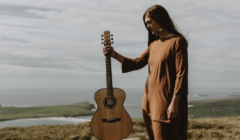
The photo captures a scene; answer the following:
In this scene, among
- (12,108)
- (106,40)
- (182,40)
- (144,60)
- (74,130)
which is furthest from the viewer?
(12,108)

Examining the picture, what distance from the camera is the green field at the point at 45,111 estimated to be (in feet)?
45.1

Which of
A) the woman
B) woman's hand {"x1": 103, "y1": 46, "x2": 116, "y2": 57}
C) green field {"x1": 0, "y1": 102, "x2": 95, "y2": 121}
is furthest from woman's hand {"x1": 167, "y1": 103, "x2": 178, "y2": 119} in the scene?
green field {"x1": 0, "y1": 102, "x2": 95, "y2": 121}

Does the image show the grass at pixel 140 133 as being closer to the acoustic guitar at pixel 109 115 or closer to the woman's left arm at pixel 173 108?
the acoustic guitar at pixel 109 115

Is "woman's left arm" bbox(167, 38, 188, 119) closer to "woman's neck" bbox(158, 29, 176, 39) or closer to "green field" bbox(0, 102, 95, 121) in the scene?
"woman's neck" bbox(158, 29, 176, 39)

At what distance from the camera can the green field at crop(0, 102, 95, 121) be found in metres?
13.8

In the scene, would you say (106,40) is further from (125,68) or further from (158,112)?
(158,112)

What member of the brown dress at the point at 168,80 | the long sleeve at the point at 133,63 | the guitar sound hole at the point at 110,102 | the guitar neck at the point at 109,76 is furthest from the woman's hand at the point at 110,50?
the guitar sound hole at the point at 110,102

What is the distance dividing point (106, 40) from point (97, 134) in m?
1.44

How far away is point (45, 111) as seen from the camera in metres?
15.7

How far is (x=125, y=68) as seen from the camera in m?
2.85

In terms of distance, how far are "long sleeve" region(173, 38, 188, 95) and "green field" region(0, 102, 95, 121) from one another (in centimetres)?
1142

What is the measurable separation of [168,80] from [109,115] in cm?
138

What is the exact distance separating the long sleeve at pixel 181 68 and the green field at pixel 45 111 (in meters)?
11.4

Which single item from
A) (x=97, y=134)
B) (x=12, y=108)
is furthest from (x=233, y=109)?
(x=12, y=108)
